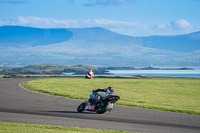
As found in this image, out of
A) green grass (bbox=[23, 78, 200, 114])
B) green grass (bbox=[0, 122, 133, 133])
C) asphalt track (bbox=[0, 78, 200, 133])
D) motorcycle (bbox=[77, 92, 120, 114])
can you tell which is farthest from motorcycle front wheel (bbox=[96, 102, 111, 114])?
green grass (bbox=[0, 122, 133, 133])

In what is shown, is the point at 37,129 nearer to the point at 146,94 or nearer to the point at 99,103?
the point at 99,103

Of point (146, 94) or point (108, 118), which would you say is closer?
point (108, 118)

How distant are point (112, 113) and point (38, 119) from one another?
178 inches

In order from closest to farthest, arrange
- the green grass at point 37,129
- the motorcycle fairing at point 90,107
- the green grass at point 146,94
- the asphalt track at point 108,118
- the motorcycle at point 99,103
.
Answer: the green grass at point 37,129
the asphalt track at point 108,118
the motorcycle at point 99,103
the motorcycle fairing at point 90,107
the green grass at point 146,94

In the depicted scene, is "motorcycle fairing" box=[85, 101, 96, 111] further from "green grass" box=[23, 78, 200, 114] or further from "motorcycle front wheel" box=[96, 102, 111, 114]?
"green grass" box=[23, 78, 200, 114]

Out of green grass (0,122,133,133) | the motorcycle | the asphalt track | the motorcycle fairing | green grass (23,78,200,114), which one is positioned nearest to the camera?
green grass (0,122,133,133)

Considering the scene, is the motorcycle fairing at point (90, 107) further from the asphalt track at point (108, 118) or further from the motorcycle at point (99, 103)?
the asphalt track at point (108, 118)

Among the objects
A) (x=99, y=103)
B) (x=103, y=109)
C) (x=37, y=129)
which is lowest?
(x=37, y=129)

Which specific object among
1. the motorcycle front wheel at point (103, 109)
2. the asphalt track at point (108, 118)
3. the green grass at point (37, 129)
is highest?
the motorcycle front wheel at point (103, 109)

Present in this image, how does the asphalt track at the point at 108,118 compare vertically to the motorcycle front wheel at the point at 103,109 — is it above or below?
below

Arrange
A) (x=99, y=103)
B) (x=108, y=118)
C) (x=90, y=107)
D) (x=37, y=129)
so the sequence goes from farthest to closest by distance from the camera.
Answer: (x=90, y=107) < (x=99, y=103) < (x=108, y=118) < (x=37, y=129)

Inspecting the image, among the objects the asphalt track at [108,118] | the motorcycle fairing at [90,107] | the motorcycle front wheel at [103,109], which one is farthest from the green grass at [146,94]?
the motorcycle fairing at [90,107]

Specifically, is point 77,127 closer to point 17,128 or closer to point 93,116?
point 17,128

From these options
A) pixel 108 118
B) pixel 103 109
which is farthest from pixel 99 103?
pixel 108 118
